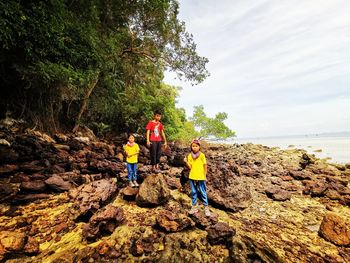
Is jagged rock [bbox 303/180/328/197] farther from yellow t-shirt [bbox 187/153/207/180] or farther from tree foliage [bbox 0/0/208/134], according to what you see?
tree foliage [bbox 0/0/208/134]

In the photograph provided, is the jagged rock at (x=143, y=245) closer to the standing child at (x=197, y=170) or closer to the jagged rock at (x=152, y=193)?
the jagged rock at (x=152, y=193)

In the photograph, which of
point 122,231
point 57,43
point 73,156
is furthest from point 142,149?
point 122,231

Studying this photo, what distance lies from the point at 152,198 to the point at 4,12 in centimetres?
605

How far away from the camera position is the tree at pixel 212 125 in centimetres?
3203

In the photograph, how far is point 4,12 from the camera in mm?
4980

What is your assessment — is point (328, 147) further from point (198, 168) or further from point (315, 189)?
point (198, 168)

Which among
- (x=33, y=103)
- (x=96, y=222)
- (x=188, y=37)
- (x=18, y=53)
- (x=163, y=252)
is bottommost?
(x=163, y=252)

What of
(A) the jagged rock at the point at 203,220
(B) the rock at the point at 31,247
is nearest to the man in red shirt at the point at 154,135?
(A) the jagged rock at the point at 203,220

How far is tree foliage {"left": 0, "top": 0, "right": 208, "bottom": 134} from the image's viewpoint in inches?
233

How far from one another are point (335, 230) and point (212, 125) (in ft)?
95.9

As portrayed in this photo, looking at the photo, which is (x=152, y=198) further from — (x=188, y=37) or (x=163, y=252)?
(x=188, y=37)

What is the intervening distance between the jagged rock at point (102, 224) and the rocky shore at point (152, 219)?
2 centimetres

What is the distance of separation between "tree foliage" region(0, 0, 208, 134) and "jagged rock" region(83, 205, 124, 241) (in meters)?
5.05

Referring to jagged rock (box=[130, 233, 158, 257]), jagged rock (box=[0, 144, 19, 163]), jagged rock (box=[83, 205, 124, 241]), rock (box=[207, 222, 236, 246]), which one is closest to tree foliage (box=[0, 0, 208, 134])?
jagged rock (box=[0, 144, 19, 163])
